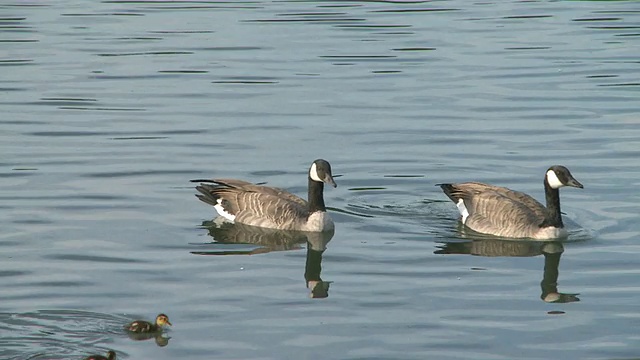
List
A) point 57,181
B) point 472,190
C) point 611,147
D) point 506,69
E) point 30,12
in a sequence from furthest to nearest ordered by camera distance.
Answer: point 30,12, point 506,69, point 611,147, point 57,181, point 472,190

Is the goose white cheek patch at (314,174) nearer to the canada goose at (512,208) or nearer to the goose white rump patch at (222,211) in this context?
the goose white rump patch at (222,211)

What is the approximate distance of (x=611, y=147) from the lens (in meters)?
24.0

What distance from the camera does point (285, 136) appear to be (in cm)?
2495

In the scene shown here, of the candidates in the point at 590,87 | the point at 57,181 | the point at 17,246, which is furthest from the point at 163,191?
the point at 590,87

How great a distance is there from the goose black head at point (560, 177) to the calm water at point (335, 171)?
0.69 m

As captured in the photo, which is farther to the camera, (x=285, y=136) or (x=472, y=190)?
(x=285, y=136)

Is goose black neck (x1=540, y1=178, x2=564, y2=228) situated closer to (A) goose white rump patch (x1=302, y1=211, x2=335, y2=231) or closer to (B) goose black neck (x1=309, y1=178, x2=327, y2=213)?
(A) goose white rump patch (x1=302, y1=211, x2=335, y2=231)

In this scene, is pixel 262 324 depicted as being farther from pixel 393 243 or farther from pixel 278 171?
pixel 278 171

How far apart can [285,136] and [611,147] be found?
17.9 feet

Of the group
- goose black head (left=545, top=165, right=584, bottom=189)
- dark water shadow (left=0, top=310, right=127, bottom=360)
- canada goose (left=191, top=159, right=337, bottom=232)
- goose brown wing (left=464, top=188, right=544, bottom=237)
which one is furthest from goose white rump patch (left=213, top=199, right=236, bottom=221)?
dark water shadow (left=0, top=310, right=127, bottom=360)

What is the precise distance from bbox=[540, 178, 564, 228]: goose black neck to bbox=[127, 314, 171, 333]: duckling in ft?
21.9

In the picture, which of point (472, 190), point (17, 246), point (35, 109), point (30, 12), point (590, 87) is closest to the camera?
point (17, 246)

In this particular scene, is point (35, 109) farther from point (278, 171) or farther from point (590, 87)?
point (590, 87)

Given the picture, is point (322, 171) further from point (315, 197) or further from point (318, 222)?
point (318, 222)
